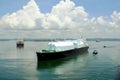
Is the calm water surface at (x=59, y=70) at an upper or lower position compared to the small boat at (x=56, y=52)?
lower

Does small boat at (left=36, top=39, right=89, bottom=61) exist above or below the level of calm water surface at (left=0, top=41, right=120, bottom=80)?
above

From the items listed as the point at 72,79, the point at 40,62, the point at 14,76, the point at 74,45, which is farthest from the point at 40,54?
the point at 74,45

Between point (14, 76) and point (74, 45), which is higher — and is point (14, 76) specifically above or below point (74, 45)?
below

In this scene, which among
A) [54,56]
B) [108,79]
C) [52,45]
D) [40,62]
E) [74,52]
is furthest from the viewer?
[74,52]

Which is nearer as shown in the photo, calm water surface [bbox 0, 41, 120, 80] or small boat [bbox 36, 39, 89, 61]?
calm water surface [bbox 0, 41, 120, 80]

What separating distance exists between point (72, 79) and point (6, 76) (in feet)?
49.5

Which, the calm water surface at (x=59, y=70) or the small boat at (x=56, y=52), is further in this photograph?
the small boat at (x=56, y=52)

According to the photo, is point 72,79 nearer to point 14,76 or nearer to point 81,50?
point 14,76

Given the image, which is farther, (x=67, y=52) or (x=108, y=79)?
(x=67, y=52)

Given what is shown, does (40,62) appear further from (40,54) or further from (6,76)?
(6,76)

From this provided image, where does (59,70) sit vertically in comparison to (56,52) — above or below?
below

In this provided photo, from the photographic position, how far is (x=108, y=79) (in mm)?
53406

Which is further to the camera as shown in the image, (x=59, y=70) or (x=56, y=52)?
(x=56, y=52)

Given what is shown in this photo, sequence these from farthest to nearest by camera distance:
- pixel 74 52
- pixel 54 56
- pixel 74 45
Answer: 1. pixel 74 45
2. pixel 74 52
3. pixel 54 56
